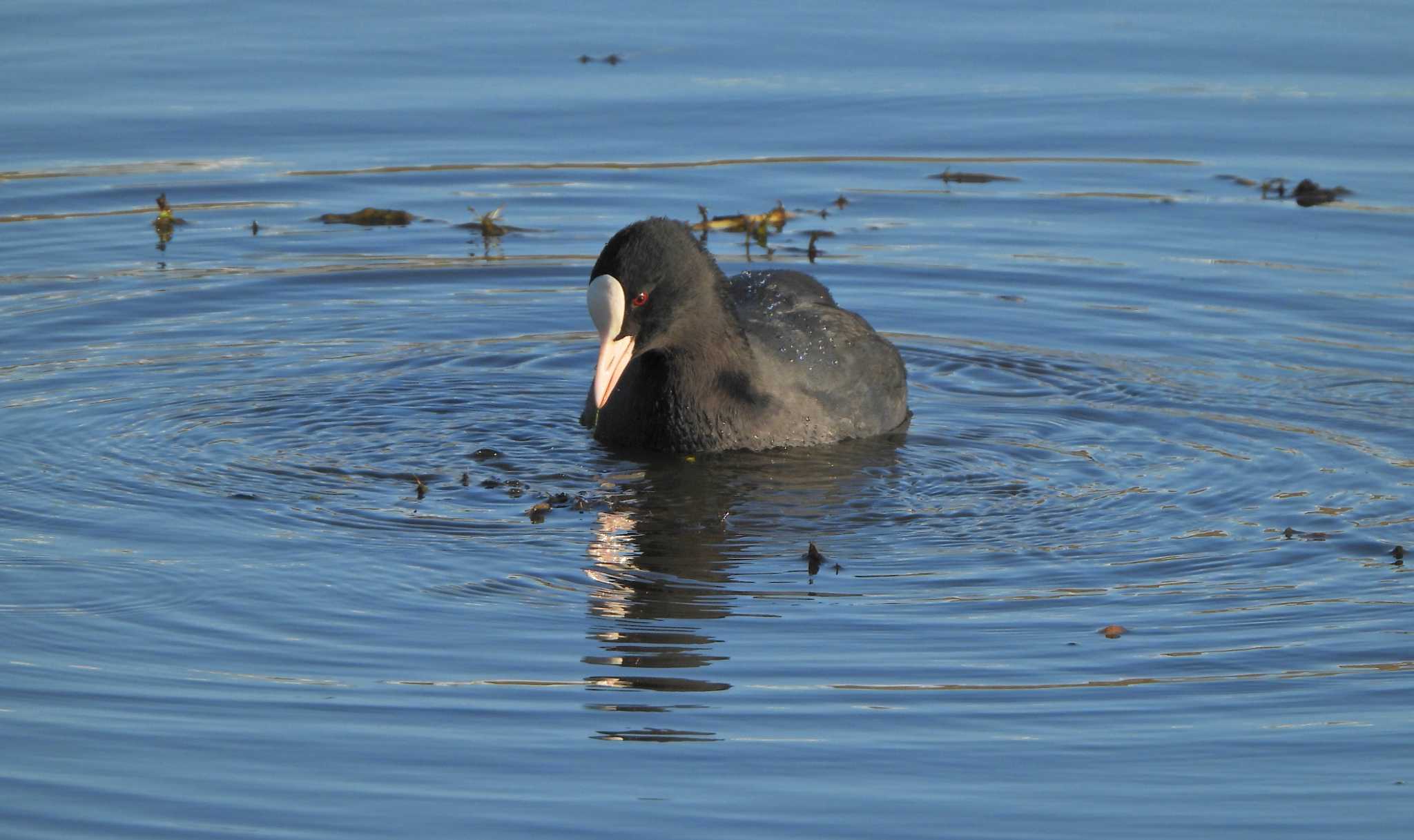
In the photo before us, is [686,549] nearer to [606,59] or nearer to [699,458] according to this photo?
[699,458]

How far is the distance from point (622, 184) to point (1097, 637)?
6205 mm

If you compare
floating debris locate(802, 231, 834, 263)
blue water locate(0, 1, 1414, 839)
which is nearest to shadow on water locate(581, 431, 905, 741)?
blue water locate(0, 1, 1414, 839)

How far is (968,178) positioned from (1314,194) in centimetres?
190

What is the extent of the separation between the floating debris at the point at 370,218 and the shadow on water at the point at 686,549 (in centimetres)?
380

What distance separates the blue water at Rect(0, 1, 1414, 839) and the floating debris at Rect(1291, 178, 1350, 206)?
69 millimetres

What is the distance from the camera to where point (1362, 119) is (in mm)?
12547

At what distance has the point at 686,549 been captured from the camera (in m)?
6.74

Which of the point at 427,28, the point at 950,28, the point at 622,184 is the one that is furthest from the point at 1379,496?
the point at 427,28

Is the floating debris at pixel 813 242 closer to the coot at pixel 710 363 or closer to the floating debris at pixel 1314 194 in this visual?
the coot at pixel 710 363

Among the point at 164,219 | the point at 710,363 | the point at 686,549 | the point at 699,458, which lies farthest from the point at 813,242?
the point at 686,549

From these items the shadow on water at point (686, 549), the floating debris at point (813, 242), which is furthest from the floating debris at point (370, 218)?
the shadow on water at point (686, 549)

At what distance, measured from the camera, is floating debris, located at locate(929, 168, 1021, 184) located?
1173 centimetres

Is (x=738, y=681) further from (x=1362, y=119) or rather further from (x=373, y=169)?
(x=1362, y=119)

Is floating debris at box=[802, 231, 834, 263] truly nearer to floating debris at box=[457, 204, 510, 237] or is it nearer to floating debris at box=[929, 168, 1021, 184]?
floating debris at box=[929, 168, 1021, 184]
